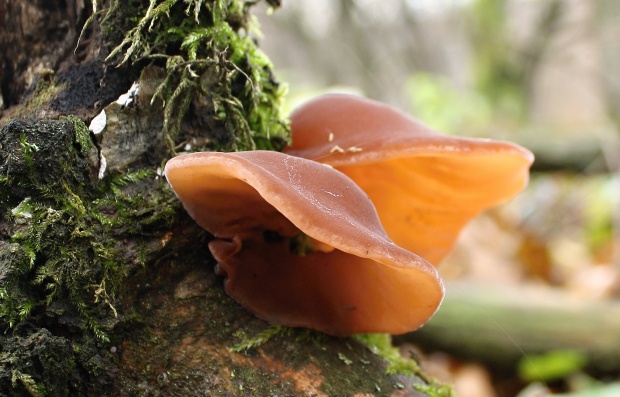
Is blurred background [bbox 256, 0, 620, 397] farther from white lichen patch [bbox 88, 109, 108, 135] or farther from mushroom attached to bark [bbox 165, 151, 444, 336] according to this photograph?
white lichen patch [bbox 88, 109, 108, 135]

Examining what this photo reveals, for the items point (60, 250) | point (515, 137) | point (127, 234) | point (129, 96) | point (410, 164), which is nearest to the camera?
point (60, 250)

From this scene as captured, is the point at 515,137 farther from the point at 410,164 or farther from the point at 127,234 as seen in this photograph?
the point at 127,234

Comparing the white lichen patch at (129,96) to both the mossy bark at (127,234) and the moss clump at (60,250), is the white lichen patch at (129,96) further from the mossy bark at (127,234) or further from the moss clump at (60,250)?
the moss clump at (60,250)

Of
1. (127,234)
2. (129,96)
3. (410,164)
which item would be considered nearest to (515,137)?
(410,164)

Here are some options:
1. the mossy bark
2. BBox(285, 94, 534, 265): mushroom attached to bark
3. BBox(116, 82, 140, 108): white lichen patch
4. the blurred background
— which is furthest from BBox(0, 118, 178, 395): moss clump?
the blurred background

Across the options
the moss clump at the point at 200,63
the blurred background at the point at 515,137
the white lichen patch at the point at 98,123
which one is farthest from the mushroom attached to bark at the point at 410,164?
the white lichen patch at the point at 98,123

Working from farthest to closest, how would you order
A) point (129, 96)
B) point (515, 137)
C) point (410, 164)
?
point (515, 137) → point (410, 164) → point (129, 96)
